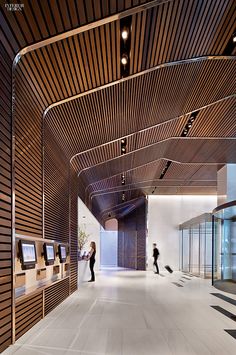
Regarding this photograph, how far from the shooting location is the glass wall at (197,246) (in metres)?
18.7

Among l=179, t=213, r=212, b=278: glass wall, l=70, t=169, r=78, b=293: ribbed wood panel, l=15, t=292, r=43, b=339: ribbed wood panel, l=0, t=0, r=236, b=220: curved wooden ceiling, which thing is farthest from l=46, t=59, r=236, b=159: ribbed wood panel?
l=179, t=213, r=212, b=278: glass wall

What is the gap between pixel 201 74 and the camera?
784 centimetres

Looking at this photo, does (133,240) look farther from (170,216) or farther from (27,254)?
(27,254)

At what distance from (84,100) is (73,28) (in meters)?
2.74

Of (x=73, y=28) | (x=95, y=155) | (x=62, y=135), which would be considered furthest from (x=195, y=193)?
(x=73, y=28)

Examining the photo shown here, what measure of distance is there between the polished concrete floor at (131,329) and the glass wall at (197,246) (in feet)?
29.8

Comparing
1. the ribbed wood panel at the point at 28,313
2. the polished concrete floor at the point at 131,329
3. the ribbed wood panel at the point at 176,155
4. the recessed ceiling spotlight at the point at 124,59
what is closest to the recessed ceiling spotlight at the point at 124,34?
the recessed ceiling spotlight at the point at 124,59

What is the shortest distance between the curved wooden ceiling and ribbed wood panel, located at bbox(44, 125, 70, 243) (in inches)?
13.8

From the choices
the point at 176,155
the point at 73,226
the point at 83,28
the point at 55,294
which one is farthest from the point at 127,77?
the point at 176,155

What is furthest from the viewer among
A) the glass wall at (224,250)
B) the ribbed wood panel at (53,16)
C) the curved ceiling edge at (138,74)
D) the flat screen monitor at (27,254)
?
the glass wall at (224,250)

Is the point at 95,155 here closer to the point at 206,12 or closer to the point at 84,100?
the point at 84,100

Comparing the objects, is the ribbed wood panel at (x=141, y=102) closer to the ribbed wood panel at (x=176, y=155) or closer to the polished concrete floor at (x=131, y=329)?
the ribbed wood panel at (x=176, y=155)

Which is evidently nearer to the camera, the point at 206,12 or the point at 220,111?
the point at 206,12

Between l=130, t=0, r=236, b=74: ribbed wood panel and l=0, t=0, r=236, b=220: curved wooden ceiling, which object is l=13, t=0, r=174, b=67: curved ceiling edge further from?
l=130, t=0, r=236, b=74: ribbed wood panel
